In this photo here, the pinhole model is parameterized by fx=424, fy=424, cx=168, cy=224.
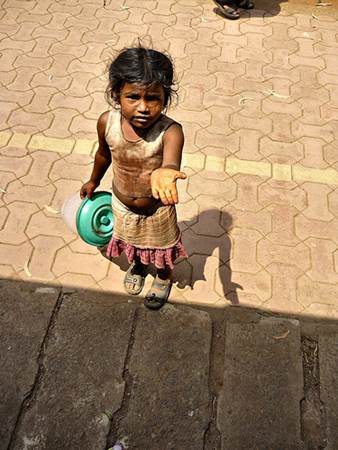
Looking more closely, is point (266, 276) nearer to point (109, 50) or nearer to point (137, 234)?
point (137, 234)

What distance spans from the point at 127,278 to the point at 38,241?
952mm

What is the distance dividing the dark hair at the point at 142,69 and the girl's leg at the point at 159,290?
1.59 meters

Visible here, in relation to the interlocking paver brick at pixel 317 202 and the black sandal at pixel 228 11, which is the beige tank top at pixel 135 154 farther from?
the black sandal at pixel 228 11

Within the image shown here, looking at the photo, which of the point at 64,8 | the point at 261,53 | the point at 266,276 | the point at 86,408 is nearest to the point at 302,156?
the point at 266,276

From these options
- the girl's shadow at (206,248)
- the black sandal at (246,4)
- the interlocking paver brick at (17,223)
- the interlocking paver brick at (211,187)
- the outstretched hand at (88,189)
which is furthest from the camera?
the black sandal at (246,4)

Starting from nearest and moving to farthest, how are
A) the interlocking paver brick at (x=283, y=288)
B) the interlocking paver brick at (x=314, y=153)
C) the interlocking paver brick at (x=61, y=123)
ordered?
1. the interlocking paver brick at (x=283, y=288)
2. the interlocking paver brick at (x=314, y=153)
3. the interlocking paver brick at (x=61, y=123)

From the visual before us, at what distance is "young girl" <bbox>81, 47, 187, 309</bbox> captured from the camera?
220cm

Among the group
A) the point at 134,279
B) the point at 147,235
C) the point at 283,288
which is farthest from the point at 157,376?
the point at 283,288

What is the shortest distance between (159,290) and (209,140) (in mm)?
2149

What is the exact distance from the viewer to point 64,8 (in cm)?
682

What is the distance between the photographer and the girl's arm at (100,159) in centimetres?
255

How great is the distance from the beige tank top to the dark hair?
0.75 ft

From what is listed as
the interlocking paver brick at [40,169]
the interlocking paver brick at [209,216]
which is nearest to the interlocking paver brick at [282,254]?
the interlocking paver brick at [209,216]

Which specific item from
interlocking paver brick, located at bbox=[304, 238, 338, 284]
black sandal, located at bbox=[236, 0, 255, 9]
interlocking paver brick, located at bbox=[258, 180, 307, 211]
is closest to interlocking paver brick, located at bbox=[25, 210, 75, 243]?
interlocking paver brick, located at bbox=[258, 180, 307, 211]
